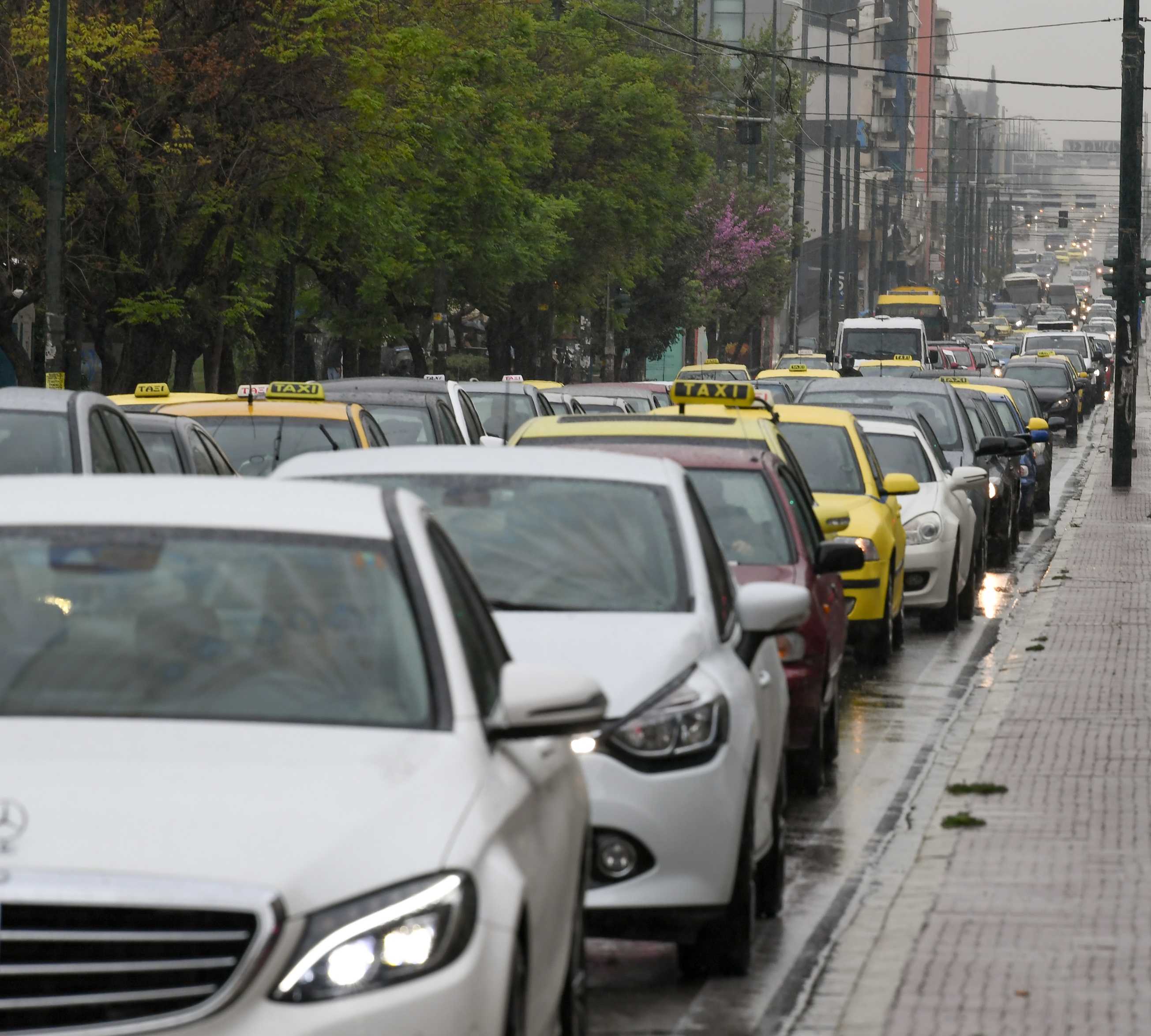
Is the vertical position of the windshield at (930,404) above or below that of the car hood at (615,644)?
below

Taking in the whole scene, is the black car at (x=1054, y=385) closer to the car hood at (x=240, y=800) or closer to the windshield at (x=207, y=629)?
the windshield at (x=207, y=629)

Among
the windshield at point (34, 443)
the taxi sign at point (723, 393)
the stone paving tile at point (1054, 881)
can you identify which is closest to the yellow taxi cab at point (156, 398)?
the taxi sign at point (723, 393)

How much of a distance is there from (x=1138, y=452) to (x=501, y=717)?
42.1m

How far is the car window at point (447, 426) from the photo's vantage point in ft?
52.5

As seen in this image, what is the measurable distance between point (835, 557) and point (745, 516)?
1.89 feet

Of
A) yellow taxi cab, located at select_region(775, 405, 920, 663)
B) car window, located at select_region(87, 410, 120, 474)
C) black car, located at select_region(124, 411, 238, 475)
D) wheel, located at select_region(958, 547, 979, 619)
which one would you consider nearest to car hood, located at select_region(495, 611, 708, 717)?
car window, located at select_region(87, 410, 120, 474)

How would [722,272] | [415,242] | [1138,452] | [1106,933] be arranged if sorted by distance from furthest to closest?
[722,272]
[1138,452]
[415,242]
[1106,933]

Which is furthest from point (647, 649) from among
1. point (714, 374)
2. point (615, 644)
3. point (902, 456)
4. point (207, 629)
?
point (714, 374)

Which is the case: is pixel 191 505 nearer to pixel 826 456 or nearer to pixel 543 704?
pixel 543 704

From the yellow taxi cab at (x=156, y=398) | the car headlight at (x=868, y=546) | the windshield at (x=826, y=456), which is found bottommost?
the car headlight at (x=868, y=546)

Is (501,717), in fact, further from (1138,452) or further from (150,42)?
(1138,452)

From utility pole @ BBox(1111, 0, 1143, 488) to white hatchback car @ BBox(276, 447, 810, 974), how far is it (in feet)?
83.0

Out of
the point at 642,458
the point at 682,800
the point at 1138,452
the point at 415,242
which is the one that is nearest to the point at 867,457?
the point at 642,458

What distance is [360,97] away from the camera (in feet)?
97.7
